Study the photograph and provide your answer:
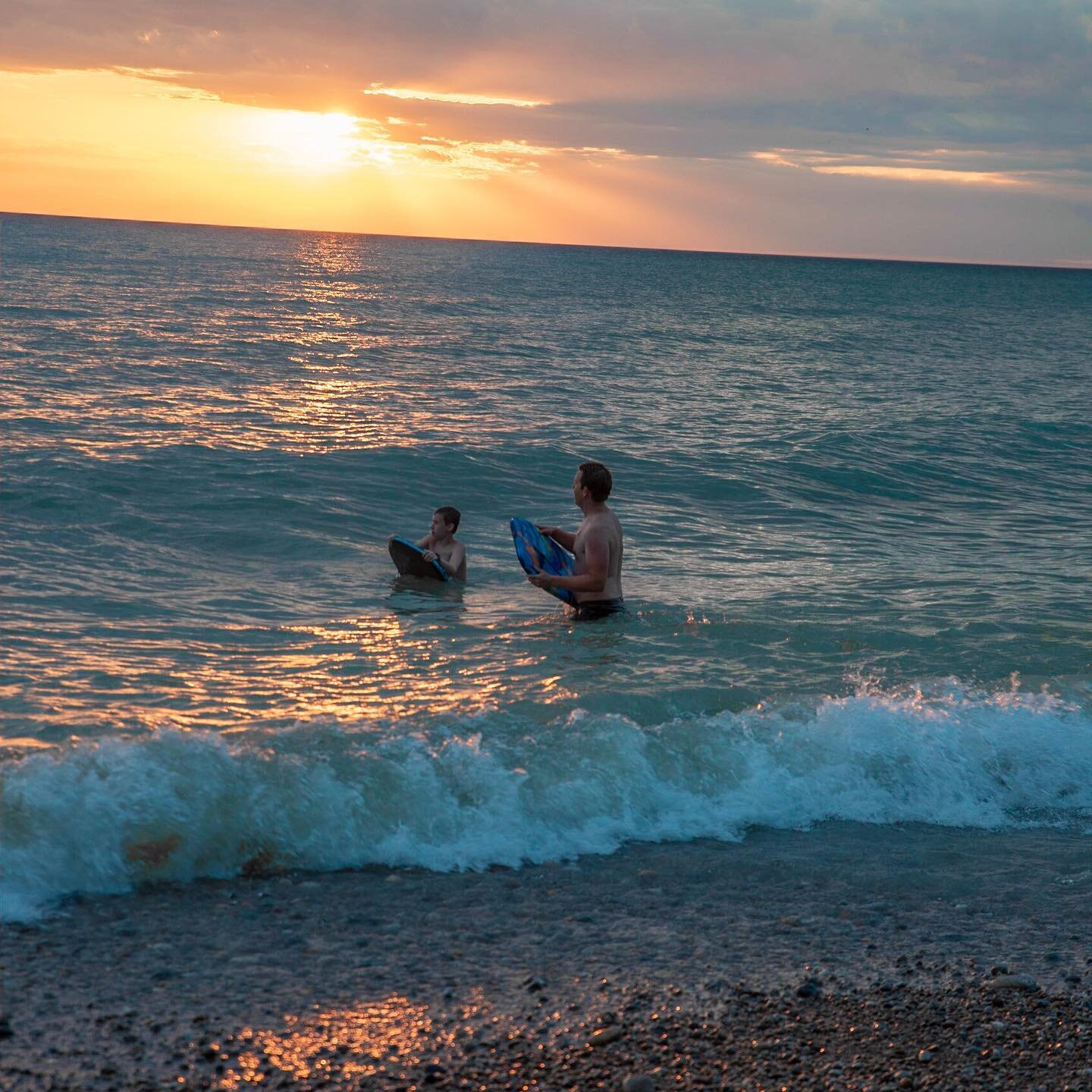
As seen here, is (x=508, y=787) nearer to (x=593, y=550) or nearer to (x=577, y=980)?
(x=577, y=980)

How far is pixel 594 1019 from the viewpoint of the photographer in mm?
3828

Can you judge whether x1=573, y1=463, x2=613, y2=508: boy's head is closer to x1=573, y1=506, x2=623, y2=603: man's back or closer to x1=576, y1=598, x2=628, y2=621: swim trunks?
x1=573, y1=506, x2=623, y2=603: man's back

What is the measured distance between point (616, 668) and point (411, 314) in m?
43.7

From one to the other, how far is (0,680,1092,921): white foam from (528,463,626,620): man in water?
82.4 inches

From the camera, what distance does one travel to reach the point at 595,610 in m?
8.95

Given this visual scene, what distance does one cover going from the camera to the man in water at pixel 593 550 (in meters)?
8.62

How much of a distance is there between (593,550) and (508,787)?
3240 mm

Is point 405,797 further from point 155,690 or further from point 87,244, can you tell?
point 87,244

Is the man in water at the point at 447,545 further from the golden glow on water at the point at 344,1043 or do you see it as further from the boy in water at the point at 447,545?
the golden glow on water at the point at 344,1043

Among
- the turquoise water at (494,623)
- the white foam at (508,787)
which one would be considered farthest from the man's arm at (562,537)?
the white foam at (508,787)

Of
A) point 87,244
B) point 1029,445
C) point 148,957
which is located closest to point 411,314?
point 1029,445

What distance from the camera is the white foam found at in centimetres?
500

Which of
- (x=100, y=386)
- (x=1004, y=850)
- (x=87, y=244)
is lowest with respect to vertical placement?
(x=1004, y=850)

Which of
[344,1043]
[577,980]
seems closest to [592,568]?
[577,980]
